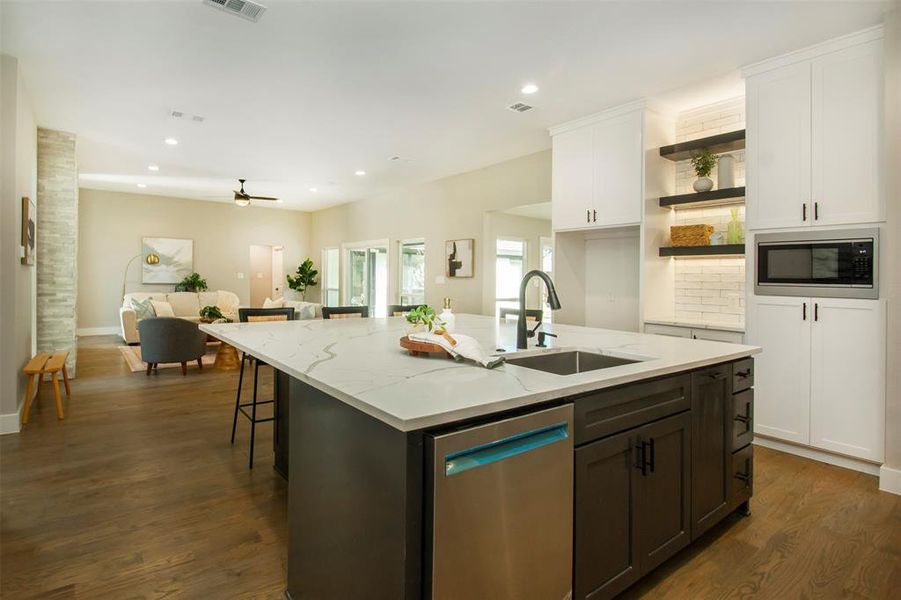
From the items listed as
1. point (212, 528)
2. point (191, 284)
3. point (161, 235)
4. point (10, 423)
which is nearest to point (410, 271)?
point (191, 284)

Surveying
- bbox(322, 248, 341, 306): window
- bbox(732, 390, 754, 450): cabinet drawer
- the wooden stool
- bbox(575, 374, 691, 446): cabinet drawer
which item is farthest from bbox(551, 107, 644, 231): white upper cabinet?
bbox(322, 248, 341, 306): window

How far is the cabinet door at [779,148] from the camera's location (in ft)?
10.1

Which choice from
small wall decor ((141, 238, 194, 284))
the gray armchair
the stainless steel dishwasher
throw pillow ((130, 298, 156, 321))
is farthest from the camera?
small wall decor ((141, 238, 194, 284))

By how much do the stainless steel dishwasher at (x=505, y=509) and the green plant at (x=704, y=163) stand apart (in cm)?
338

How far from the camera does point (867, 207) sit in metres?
2.81

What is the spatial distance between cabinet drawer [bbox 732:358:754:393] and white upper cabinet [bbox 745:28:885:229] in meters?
1.51

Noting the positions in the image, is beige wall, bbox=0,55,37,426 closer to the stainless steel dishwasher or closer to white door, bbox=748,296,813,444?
the stainless steel dishwasher

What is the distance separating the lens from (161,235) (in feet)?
31.0

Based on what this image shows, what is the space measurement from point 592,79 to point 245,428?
3.89 metres

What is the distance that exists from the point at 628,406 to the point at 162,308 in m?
8.39

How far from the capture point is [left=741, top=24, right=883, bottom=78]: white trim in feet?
9.17

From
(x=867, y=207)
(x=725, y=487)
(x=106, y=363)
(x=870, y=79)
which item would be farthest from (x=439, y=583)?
(x=106, y=363)

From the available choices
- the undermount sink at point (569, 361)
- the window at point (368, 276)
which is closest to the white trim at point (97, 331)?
the window at point (368, 276)

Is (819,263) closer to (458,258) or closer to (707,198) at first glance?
(707,198)
